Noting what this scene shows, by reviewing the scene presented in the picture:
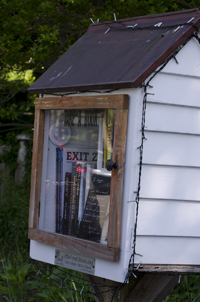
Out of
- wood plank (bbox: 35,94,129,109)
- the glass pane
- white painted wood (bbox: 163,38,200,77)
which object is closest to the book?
the glass pane

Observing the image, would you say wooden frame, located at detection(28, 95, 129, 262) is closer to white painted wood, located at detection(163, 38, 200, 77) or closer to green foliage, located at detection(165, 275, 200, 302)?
white painted wood, located at detection(163, 38, 200, 77)

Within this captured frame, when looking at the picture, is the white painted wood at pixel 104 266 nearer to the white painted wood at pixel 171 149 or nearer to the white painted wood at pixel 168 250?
the white painted wood at pixel 168 250

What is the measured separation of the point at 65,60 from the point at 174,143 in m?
0.88

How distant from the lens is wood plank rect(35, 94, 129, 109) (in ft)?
5.65

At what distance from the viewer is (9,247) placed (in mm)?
4867

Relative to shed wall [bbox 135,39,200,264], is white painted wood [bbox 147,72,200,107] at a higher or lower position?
higher

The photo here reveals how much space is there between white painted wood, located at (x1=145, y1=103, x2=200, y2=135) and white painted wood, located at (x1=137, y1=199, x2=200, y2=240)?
365 millimetres

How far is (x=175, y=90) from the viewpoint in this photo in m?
1.78

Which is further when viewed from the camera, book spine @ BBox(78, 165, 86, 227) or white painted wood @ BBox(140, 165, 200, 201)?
book spine @ BBox(78, 165, 86, 227)

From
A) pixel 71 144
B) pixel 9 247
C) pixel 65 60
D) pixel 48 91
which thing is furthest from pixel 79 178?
pixel 9 247

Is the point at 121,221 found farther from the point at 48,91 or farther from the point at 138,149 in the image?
the point at 48,91

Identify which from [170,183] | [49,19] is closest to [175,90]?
[170,183]

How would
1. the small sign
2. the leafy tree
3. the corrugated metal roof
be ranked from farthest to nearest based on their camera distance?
the leafy tree
the small sign
the corrugated metal roof

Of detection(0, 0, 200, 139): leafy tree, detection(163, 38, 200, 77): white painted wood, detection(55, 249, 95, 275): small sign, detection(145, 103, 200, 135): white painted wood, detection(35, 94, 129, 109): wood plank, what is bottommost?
detection(55, 249, 95, 275): small sign
